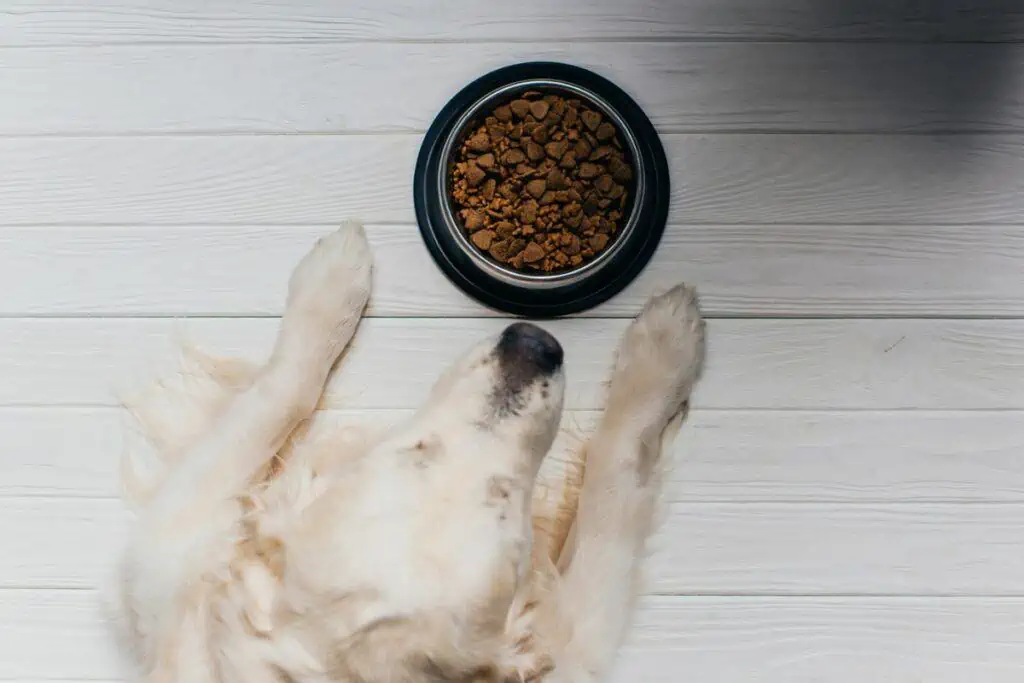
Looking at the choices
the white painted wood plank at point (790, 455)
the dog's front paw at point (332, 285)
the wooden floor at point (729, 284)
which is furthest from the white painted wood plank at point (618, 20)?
the white painted wood plank at point (790, 455)

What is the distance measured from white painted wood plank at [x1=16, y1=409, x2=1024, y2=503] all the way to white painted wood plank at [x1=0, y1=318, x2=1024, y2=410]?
23mm

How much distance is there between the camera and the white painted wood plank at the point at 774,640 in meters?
1.16

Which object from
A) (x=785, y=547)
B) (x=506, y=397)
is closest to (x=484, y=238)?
(x=506, y=397)

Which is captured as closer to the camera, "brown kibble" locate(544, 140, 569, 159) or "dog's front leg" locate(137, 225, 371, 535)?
"dog's front leg" locate(137, 225, 371, 535)

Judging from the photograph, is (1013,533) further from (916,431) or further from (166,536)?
(166,536)

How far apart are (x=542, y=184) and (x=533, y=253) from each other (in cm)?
10

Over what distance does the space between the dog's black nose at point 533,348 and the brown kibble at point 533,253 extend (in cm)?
22

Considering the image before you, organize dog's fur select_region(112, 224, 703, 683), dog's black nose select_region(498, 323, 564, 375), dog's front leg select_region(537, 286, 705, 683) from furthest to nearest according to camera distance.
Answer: dog's front leg select_region(537, 286, 705, 683) < dog's black nose select_region(498, 323, 564, 375) < dog's fur select_region(112, 224, 703, 683)

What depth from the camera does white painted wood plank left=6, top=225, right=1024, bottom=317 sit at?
1.18 metres

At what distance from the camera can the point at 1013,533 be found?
1183 mm

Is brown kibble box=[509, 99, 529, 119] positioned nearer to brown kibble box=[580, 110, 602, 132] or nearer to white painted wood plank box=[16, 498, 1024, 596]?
brown kibble box=[580, 110, 602, 132]

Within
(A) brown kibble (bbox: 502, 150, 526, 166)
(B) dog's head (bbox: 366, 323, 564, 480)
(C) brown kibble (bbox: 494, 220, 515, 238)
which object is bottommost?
(B) dog's head (bbox: 366, 323, 564, 480)

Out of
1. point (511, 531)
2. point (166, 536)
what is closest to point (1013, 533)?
point (511, 531)

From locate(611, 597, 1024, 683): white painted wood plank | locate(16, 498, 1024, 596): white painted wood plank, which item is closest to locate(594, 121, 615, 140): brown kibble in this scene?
locate(16, 498, 1024, 596): white painted wood plank
